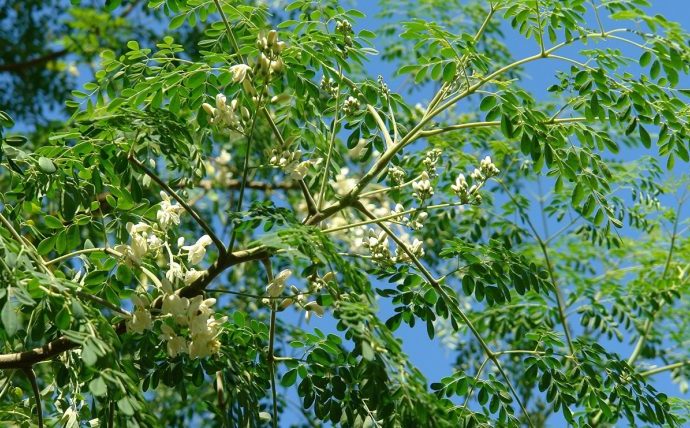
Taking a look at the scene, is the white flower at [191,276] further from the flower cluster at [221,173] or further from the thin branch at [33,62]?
the thin branch at [33,62]

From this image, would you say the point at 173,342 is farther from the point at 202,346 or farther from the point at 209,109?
the point at 209,109

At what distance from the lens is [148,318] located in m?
2.94

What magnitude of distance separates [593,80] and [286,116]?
100 centimetres

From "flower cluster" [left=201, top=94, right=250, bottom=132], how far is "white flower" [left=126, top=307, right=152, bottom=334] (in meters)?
0.56

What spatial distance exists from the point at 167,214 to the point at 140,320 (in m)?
0.35

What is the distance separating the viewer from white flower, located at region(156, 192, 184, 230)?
10.4 ft

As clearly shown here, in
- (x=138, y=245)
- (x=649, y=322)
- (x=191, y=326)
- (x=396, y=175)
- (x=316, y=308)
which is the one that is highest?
(x=649, y=322)

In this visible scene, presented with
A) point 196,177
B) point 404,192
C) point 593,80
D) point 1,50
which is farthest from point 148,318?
point 1,50

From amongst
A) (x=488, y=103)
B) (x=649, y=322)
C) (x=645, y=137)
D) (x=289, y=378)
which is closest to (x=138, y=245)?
(x=289, y=378)

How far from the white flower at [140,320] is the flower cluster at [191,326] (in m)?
0.05

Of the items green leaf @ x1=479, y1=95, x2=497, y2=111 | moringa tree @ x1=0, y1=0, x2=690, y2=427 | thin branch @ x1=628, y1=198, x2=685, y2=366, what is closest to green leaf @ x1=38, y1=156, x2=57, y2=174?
moringa tree @ x1=0, y1=0, x2=690, y2=427

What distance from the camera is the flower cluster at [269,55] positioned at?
3.01 metres

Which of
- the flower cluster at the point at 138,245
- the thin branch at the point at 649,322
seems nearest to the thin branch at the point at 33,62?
the thin branch at the point at 649,322

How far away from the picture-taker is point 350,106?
3.38 m
